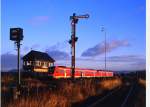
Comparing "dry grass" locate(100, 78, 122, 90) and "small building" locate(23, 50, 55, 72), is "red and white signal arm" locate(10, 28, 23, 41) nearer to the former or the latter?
"dry grass" locate(100, 78, 122, 90)

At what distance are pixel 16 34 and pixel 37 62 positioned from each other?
11.8 meters

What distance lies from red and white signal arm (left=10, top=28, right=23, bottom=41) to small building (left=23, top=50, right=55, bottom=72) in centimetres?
946

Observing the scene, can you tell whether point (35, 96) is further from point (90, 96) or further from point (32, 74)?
point (32, 74)

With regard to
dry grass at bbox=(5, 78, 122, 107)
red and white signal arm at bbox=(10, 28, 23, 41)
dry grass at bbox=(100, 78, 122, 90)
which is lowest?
dry grass at bbox=(100, 78, 122, 90)

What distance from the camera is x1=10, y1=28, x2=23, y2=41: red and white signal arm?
24.7 feet

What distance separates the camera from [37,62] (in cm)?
1928

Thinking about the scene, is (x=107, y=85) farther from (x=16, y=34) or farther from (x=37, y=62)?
(x=16, y=34)

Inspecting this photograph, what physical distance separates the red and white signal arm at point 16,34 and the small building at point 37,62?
9463 millimetres

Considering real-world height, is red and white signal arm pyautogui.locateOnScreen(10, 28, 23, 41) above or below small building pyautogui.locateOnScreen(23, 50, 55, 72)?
above

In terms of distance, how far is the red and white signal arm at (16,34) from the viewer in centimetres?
752

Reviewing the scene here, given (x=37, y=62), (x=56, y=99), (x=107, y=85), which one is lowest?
(x=107, y=85)

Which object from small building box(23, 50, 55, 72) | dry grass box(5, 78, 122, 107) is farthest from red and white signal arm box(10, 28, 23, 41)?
small building box(23, 50, 55, 72)

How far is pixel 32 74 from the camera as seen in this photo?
16094 mm

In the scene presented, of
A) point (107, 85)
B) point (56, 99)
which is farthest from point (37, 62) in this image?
point (56, 99)
